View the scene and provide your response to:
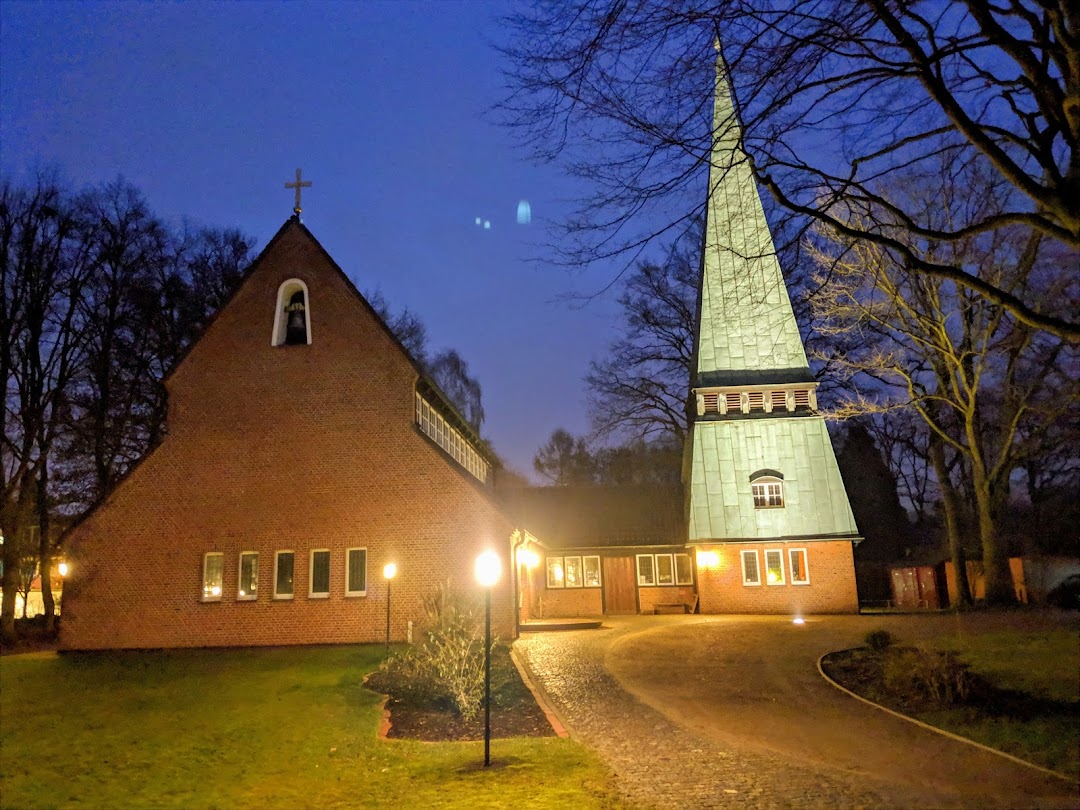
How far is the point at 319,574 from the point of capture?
20.4 metres

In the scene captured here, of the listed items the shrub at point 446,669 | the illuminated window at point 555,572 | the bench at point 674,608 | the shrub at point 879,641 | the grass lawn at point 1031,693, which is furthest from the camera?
the illuminated window at point 555,572

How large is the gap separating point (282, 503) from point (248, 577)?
205 centimetres

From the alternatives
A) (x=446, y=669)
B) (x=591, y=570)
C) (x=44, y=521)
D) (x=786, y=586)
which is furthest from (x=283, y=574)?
(x=786, y=586)

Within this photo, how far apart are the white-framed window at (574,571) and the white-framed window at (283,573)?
46.4 feet

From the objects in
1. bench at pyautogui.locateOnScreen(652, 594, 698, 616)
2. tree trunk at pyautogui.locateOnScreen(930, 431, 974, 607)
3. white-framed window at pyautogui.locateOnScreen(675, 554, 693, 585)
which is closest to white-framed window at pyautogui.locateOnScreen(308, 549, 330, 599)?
bench at pyautogui.locateOnScreen(652, 594, 698, 616)

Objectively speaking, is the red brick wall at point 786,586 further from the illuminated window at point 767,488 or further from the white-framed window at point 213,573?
the white-framed window at point 213,573

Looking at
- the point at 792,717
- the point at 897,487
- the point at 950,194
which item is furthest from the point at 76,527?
the point at 897,487

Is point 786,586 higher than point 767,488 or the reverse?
the reverse

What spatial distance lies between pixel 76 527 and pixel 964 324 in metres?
26.1

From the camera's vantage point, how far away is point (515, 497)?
122ft

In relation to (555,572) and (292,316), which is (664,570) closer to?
(555,572)

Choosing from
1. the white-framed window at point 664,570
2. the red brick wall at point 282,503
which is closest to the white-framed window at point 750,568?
the white-framed window at point 664,570

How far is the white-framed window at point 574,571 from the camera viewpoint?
107 feet

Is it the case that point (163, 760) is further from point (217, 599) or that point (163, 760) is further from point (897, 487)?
point (897, 487)
